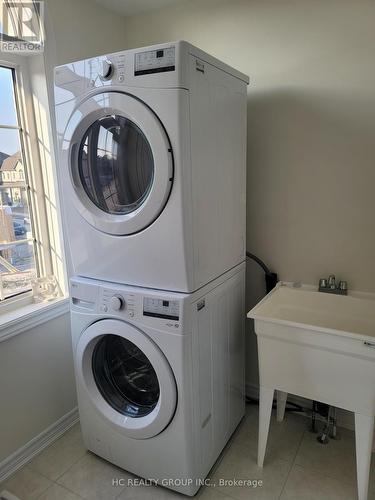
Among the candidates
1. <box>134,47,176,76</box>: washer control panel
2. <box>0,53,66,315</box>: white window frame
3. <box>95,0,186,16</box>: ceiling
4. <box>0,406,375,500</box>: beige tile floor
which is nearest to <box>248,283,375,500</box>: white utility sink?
<box>0,406,375,500</box>: beige tile floor

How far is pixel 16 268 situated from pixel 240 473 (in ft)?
4.77

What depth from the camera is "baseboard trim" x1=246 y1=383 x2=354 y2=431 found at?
1879mm

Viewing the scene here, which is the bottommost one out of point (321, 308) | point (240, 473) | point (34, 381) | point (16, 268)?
point (240, 473)

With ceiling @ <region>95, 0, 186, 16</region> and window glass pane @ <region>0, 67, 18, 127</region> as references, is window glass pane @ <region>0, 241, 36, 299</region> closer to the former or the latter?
window glass pane @ <region>0, 67, 18, 127</region>

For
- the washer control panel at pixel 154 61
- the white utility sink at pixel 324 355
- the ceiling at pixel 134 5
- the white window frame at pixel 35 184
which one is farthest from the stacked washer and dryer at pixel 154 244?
the ceiling at pixel 134 5

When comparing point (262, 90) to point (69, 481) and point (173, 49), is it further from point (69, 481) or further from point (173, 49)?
point (69, 481)

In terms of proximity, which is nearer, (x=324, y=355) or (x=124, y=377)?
(x=324, y=355)

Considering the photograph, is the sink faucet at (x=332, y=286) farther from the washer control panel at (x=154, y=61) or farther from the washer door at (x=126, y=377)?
the washer control panel at (x=154, y=61)

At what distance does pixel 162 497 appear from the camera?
1535 millimetres

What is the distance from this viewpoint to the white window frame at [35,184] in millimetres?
1738

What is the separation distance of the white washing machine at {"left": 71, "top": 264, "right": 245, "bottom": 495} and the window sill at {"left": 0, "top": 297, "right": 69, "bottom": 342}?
0.27 m

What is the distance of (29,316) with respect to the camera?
170cm

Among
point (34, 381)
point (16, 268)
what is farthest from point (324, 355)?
point (16, 268)

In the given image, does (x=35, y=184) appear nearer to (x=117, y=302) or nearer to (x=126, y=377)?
(x=117, y=302)
